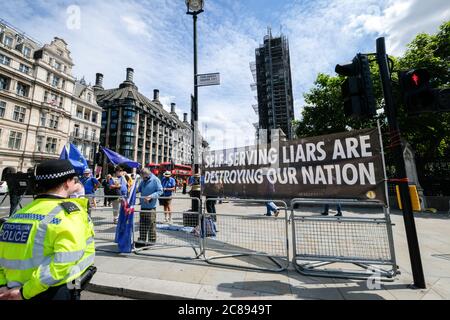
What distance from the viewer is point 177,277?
3.62m

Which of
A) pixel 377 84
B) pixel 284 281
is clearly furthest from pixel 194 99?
pixel 377 84

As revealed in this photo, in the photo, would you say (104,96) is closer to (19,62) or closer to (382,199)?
(19,62)

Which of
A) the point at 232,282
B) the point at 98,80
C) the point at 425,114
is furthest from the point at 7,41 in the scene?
the point at 425,114

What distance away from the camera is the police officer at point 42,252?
4.52 feet

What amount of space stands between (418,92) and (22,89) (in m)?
45.6

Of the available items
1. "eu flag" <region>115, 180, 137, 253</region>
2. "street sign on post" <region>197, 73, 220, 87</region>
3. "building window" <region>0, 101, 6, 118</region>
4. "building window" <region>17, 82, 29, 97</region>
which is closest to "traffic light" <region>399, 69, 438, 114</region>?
"street sign on post" <region>197, 73, 220, 87</region>

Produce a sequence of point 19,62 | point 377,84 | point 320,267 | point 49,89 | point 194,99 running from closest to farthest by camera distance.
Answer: point 320,267 < point 194,99 < point 377,84 < point 19,62 < point 49,89

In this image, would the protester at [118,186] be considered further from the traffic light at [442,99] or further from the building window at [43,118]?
the building window at [43,118]

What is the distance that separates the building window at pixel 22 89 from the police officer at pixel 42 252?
43.1m

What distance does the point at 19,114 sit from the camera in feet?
105

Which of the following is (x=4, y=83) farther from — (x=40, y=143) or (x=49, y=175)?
(x=49, y=175)

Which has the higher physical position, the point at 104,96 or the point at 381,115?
the point at 104,96
